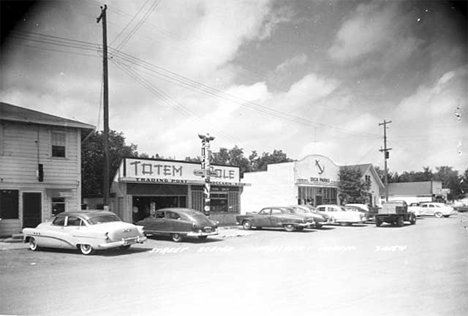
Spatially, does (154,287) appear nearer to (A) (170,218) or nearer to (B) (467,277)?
(B) (467,277)

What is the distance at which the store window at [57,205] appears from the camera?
18.9 m

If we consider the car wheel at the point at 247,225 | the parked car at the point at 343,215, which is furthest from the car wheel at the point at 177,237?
the parked car at the point at 343,215

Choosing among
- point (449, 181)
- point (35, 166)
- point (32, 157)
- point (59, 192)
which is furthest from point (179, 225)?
point (449, 181)

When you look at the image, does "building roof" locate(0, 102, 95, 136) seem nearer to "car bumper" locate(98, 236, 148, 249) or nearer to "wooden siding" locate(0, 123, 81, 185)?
"wooden siding" locate(0, 123, 81, 185)

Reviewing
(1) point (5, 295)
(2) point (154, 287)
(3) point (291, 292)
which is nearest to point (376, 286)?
(3) point (291, 292)

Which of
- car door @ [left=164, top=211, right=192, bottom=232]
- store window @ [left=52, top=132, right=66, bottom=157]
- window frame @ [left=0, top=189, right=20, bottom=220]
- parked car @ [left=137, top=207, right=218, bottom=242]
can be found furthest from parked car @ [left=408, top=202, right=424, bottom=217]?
window frame @ [left=0, top=189, right=20, bottom=220]

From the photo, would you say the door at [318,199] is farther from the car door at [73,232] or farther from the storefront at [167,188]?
the car door at [73,232]

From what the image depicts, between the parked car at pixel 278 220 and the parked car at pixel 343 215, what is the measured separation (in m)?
5.62

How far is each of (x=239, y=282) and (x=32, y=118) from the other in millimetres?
14291

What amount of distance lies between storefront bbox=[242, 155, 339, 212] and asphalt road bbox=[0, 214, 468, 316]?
22.3m

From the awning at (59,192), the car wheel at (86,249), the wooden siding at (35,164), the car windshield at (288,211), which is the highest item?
the wooden siding at (35,164)

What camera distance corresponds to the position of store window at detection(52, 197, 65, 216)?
1892cm

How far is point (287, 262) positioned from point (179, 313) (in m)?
5.26

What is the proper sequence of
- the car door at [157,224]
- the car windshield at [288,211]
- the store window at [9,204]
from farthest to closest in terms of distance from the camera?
the car windshield at [288,211], the store window at [9,204], the car door at [157,224]
